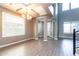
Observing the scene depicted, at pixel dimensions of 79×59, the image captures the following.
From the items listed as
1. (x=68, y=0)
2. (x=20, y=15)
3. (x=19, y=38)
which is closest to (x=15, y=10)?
(x=20, y=15)

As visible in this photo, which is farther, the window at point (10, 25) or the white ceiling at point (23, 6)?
the window at point (10, 25)

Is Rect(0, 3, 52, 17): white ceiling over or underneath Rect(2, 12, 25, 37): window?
over

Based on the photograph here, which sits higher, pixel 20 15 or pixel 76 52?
pixel 20 15

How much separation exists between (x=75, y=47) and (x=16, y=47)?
1940 mm

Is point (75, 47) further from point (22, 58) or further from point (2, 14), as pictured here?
point (2, 14)

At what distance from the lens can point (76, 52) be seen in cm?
356

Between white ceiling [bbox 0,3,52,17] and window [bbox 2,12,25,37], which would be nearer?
white ceiling [bbox 0,3,52,17]

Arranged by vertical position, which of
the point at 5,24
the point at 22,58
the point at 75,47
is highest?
the point at 5,24

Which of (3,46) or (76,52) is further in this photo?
(3,46)

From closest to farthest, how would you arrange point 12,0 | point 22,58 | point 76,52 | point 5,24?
point 12,0 → point 22,58 → point 76,52 → point 5,24

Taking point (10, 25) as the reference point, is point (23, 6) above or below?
above

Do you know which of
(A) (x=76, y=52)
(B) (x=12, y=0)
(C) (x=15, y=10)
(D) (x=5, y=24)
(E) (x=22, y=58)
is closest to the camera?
(B) (x=12, y=0)

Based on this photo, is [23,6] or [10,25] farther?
[23,6]

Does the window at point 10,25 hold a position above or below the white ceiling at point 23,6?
below
